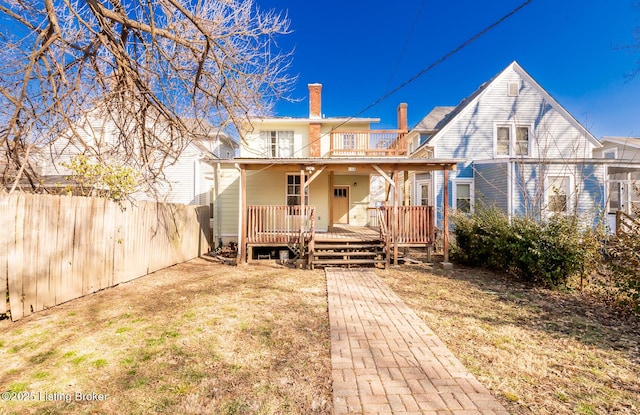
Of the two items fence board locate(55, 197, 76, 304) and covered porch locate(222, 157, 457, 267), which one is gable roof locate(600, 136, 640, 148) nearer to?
covered porch locate(222, 157, 457, 267)

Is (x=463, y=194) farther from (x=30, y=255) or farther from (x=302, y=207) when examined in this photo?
(x=30, y=255)

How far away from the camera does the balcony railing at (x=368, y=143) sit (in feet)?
42.7

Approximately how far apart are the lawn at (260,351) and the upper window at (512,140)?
9.90m

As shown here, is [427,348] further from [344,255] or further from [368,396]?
[344,255]

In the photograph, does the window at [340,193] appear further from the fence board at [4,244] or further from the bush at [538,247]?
the fence board at [4,244]

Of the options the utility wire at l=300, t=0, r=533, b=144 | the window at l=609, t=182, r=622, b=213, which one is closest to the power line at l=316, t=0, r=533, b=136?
the utility wire at l=300, t=0, r=533, b=144

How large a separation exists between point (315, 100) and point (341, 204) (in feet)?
17.2

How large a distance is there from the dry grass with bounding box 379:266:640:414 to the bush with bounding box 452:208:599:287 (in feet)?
1.68

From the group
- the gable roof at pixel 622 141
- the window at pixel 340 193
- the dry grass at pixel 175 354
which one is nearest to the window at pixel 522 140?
the window at pixel 340 193

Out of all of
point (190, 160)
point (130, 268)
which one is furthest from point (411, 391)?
point (190, 160)

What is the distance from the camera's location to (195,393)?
105 inches

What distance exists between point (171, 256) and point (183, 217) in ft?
4.61

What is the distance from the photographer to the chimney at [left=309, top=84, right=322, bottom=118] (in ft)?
45.5

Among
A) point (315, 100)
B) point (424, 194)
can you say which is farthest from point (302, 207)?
point (424, 194)
